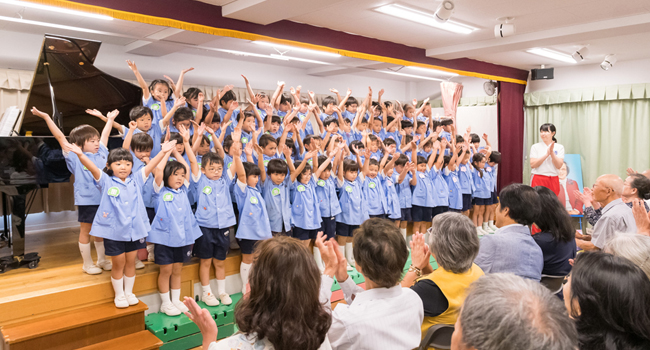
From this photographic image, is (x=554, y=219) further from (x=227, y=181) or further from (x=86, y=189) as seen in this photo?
(x=86, y=189)

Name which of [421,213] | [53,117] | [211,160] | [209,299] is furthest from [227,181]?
[421,213]

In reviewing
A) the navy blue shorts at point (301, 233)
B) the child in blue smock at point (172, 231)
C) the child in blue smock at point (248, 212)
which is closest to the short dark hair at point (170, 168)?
the child in blue smock at point (172, 231)

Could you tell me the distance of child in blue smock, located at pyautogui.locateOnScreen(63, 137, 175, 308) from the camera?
9.42ft

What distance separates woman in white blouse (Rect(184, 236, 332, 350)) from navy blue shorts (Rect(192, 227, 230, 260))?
211 cm

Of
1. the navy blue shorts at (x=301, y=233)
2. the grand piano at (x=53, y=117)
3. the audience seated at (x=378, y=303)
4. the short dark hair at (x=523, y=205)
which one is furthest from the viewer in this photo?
the navy blue shorts at (x=301, y=233)

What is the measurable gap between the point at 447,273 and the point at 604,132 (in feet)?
23.6

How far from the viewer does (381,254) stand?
156 centimetres

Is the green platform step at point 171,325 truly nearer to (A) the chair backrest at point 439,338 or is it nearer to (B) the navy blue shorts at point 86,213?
(B) the navy blue shorts at point 86,213

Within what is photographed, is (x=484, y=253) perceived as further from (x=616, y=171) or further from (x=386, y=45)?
(x=616, y=171)

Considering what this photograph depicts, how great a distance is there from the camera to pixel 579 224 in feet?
23.5

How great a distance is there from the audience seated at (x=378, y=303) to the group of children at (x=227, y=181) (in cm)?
186

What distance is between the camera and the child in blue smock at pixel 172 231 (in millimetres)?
3062

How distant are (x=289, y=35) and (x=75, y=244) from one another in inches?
119

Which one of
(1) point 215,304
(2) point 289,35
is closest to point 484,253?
(1) point 215,304
